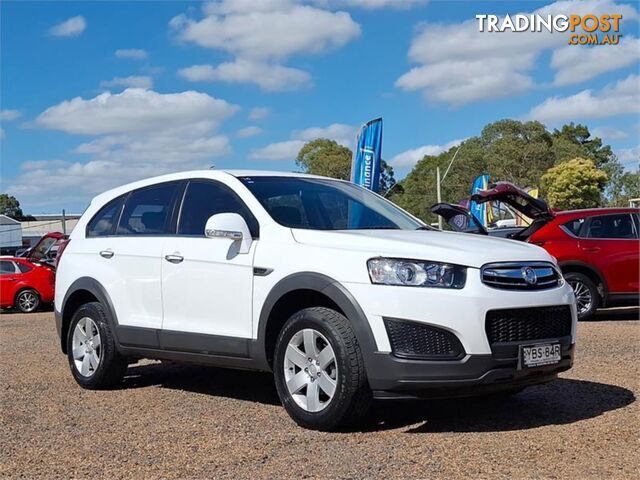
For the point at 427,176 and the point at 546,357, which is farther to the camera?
the point at 427,176

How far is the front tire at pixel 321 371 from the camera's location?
16.3ft

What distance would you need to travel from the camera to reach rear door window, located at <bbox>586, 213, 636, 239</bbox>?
11.8 meters

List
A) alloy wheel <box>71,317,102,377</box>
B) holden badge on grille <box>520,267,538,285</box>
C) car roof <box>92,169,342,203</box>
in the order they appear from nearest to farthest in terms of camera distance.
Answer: holden badge on grille <box>520,267,538,285</box> → car roof <box>92,169,342,203</box> → alloy wheel <box>71,317,102,377</box>

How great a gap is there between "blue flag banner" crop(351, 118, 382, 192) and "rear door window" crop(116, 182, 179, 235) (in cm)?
1133

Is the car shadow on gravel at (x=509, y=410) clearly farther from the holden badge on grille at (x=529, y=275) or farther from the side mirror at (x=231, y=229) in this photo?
the side mirror at (x=231, y=229)

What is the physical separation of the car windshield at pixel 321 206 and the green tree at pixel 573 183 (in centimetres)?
5169

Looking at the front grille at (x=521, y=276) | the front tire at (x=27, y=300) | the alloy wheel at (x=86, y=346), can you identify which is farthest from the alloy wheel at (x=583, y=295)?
the front tire at (x=27, y=300)

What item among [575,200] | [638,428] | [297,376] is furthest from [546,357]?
[575,200]

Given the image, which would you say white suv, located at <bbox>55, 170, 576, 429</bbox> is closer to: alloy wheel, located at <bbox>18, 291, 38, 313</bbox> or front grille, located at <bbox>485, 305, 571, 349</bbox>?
front grille, located at <bbox>485, 305, 571, 349</bbox>

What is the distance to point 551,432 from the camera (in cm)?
505

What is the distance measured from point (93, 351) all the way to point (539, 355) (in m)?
3.97

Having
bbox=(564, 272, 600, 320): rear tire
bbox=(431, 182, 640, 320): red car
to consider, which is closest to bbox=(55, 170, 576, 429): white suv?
bbox=(431, 182, 640, 320): red car

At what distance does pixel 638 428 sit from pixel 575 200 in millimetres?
54083

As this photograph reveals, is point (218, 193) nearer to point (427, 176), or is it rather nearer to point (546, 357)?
point (546, 357)
